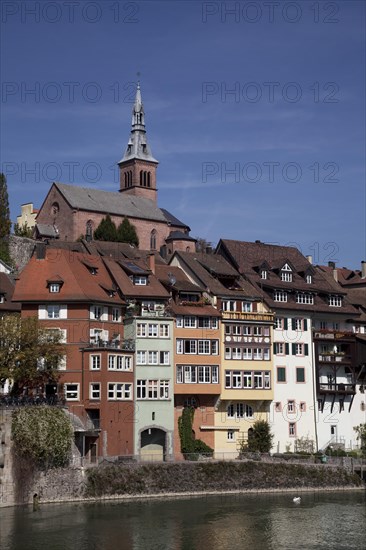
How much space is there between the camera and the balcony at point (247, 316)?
86.0m

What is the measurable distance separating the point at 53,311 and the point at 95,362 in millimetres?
5698

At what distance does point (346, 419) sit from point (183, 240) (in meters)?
64.2

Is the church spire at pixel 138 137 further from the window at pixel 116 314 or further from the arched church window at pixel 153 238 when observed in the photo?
the window at pixel 116 314

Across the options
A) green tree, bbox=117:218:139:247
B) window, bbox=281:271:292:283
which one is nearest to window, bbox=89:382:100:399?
window, bbox=281:271:292:283

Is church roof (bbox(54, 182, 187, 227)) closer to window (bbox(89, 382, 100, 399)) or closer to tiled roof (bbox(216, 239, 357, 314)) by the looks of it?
tiled roof (bbox(216, 239, 357, 314))

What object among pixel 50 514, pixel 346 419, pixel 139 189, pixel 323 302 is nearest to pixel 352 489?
pixel 346 419

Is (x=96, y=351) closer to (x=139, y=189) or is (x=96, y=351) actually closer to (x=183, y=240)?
(x=183, y=240)

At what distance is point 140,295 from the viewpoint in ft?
271

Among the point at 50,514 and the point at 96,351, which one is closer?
the point at 50,514

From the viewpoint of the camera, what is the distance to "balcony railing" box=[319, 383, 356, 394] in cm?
9062

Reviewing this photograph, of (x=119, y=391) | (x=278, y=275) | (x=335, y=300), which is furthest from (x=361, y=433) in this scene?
(x=119, y=391)

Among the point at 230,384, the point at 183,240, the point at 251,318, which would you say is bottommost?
the point at 230,384

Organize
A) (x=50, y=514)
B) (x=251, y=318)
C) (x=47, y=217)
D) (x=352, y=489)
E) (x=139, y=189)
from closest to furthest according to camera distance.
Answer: (x=50, y=514)
(x=352, y=489)
(x=251, y=318)
(x=47, y=217)
(x=139, y=189)

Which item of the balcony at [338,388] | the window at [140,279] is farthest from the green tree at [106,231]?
the balcony at [338,388]
